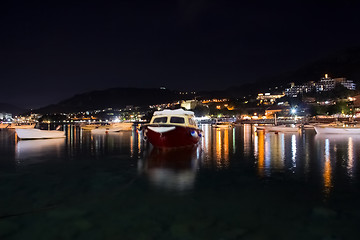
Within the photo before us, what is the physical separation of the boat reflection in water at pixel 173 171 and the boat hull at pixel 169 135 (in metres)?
2.80

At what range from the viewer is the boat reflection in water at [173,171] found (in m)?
11.7

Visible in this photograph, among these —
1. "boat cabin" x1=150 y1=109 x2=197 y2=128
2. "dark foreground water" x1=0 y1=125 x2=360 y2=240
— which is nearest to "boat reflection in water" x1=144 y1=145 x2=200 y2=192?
"dark foreground water" x1=0 y1=125 x2=360 y2=240

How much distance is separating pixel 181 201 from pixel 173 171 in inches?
191

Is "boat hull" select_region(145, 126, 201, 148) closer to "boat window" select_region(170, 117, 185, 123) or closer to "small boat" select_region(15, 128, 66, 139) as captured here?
"boat window" select_region(170, 117, 185, 123)

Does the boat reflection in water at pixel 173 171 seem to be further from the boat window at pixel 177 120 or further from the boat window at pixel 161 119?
the boat window at pixel 161 119

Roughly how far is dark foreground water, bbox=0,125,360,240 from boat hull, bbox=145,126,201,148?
5.71 meters

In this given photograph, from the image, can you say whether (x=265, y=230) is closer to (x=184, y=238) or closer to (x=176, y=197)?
(x=184, y=238)

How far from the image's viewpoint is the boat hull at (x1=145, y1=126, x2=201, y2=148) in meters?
21.8

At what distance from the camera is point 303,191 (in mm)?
10625

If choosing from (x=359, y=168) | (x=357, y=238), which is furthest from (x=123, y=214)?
(x=359, y=168)

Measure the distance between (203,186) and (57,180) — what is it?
6291 mm

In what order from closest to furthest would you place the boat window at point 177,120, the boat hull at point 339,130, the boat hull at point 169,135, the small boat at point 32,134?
the boat hull at point 169,135 < the boat window at point 177,120 < the small boat at point 32,134 < the boat hull at point 339,130

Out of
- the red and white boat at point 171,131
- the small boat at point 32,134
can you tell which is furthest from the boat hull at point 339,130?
the small boat at point 32,134

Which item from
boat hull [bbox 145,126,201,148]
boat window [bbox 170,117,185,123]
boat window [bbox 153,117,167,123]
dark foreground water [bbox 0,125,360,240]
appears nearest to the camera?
dark foreground water [bbox 0,125,360,240]
